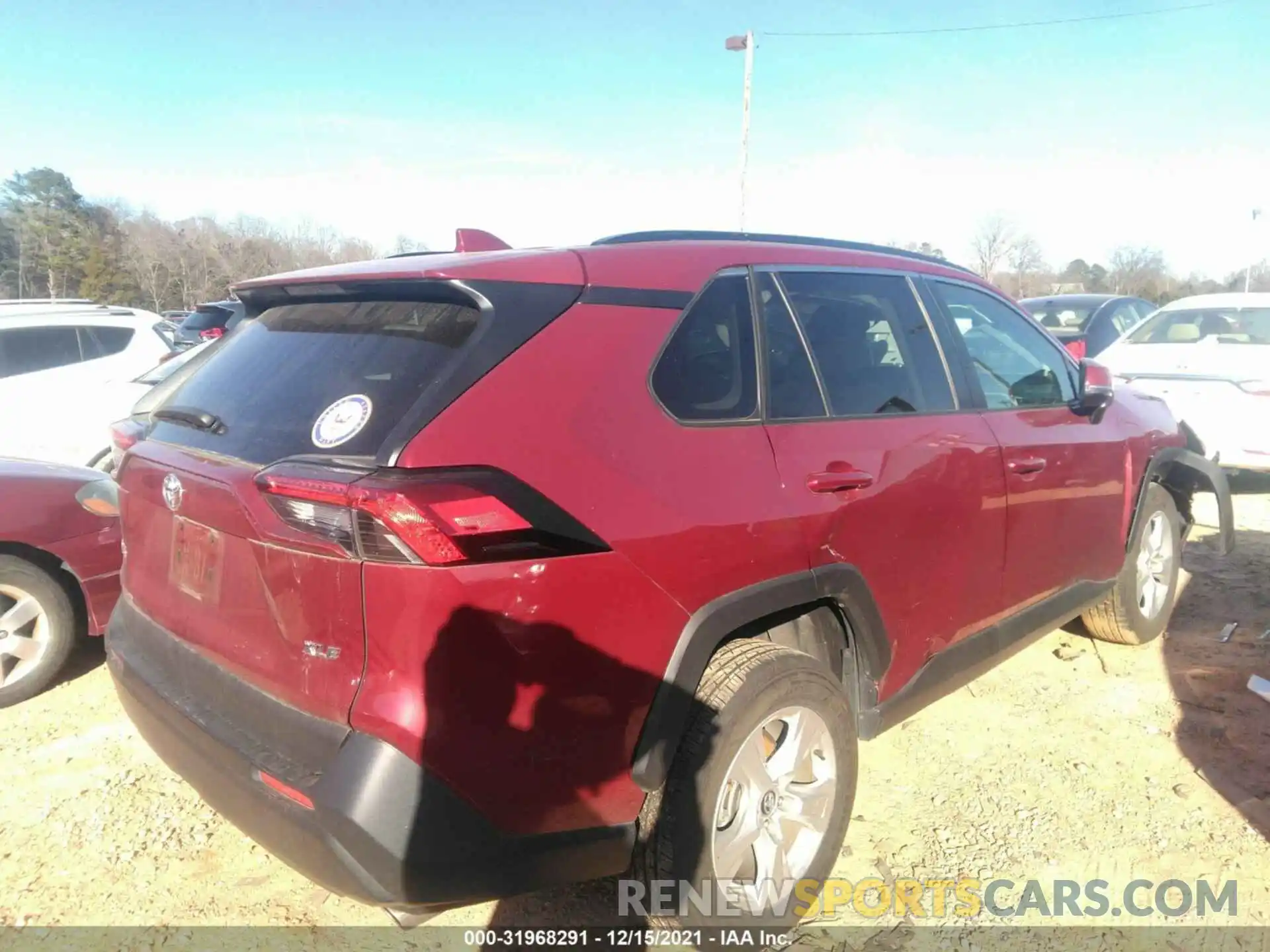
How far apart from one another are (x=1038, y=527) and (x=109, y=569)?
4.06 meters

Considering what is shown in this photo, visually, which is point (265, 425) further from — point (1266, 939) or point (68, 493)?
point (1266, 939)

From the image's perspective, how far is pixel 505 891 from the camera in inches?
74.2

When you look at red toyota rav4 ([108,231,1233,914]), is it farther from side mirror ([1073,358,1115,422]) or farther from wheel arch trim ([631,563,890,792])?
side mirror ([1073,358,1115,422])

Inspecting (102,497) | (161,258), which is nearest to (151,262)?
(161,258)

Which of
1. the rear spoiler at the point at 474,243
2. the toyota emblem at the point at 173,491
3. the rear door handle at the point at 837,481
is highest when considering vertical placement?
Answer: the rear spoiler at the point at 474,243

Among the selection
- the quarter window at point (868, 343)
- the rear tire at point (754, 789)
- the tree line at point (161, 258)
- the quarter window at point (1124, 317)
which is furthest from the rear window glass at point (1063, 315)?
the tree line at point (161, 258)

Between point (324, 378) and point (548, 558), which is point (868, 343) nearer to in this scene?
point (548, 558)

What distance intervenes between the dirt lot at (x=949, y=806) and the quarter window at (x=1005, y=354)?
138cm

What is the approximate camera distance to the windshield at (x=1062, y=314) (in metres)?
10.7

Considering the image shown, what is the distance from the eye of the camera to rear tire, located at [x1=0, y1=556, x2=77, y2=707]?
3.74 metres

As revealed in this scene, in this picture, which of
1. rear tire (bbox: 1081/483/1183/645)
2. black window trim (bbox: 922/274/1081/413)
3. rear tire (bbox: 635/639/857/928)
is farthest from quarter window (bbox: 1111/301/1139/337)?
rear tire (bbox: 635/639/857/928)

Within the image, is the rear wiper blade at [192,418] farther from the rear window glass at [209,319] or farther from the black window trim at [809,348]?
the rear window glass at [209,319]

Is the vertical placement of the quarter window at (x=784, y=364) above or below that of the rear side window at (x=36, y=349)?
above

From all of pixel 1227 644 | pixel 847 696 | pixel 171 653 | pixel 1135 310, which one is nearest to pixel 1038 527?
pixel 847 696
